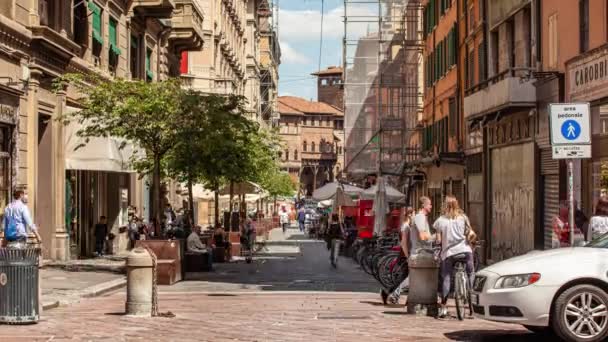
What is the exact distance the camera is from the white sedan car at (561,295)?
39.8 feet

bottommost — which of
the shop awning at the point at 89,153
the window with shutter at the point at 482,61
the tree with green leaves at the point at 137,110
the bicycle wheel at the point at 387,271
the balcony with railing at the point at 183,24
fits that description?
the bicycle wheel at the point at 387,271

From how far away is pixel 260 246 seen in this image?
4891 centimetres

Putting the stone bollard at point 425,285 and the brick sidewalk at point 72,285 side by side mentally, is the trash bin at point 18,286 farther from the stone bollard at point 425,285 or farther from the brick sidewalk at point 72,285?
the stone bollard at point 425,285

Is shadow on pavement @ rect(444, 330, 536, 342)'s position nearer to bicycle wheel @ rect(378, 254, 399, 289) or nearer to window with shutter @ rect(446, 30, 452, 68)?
bicycle wheel @ rect(378, 254, 399, 289)

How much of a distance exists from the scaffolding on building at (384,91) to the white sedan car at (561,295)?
39.9 metres

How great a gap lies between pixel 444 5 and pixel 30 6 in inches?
876

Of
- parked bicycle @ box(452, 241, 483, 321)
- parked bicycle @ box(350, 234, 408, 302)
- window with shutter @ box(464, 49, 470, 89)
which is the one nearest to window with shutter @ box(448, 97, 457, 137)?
window with shutter @ box(464, 49, 470, 89)

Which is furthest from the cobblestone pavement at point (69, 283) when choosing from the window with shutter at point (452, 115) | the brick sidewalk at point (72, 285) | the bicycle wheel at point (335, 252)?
the window with shutter at point (452, 115)

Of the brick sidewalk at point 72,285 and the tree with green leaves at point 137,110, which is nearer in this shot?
the brick sidewalk at point 72,285

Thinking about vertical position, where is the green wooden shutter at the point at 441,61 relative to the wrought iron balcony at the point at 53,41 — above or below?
above

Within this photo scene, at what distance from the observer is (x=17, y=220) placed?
21781mm

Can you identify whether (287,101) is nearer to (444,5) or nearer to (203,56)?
(203,56)

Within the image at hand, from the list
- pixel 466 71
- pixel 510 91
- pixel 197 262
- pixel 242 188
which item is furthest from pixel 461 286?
pixel 242 188

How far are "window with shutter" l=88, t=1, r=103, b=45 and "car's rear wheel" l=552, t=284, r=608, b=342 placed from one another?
24.0m
